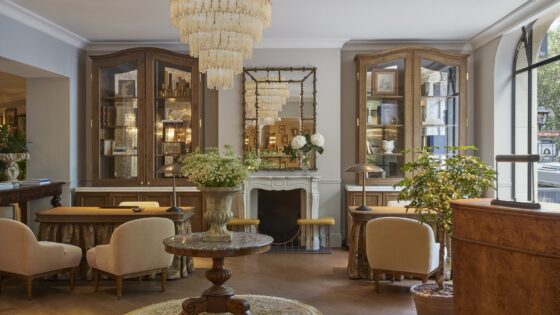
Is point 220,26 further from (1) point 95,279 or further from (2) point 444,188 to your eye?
(1) point 95,279

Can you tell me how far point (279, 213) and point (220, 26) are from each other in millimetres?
4263

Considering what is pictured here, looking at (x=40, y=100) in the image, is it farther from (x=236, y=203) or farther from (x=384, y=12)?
(x=384, y=12)

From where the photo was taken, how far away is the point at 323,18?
6746 mm

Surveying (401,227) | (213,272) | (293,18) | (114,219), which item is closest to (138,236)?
(114,219)

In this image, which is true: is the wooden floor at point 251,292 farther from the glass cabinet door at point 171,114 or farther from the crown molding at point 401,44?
the crown molding at point 401,44

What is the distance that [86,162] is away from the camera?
8273mm

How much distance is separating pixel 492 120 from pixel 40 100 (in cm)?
650

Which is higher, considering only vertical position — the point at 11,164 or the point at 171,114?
the point at 171,114

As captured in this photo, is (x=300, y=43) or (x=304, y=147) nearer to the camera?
(x=304, y=147)

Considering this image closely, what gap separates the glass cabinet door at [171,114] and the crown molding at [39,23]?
1.22 m

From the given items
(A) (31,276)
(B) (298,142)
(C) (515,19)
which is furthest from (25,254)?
(C) (515,19)

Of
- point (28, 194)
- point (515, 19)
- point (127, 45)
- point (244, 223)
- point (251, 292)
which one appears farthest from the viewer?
point (127, 45)

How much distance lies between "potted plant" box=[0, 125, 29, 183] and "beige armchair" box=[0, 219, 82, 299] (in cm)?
178

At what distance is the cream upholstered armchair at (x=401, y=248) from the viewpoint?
512 cm
